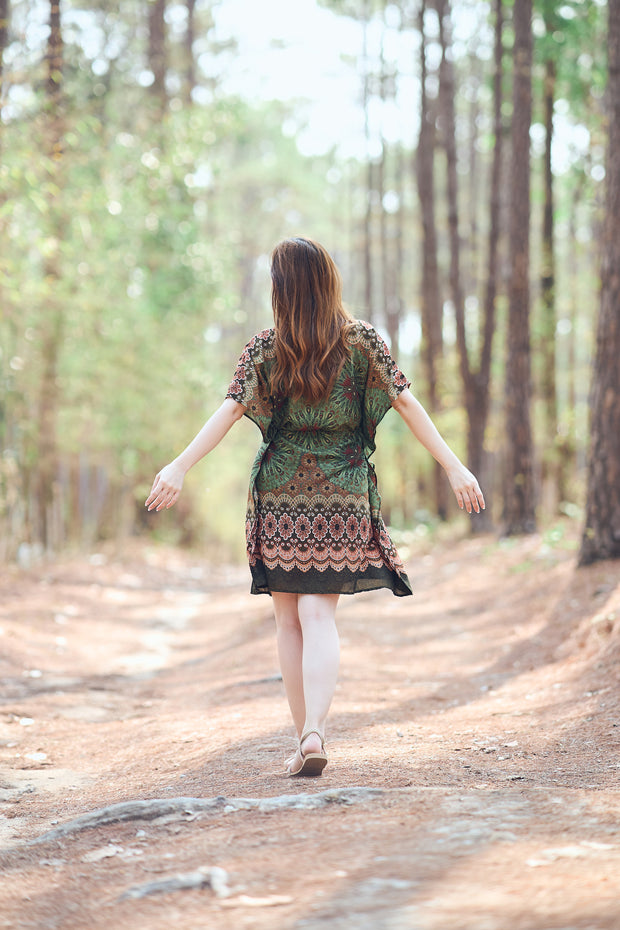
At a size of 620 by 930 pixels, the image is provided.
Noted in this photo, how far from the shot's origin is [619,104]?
30.1 ft

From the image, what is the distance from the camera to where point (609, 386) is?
9.09 m

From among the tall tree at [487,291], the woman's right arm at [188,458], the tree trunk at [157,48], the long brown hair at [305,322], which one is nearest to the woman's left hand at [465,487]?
the long brown hair at [305,322]

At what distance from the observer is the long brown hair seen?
4004 millimetres

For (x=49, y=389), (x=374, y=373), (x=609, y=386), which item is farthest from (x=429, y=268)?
(x=374, y=373)

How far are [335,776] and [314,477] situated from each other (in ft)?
3.93

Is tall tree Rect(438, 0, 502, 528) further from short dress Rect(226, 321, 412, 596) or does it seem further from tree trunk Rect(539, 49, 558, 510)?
short dress Rect(226, 321, 412, 596)

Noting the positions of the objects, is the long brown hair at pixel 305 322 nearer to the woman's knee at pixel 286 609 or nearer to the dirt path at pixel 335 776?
the woman's knee at pixel 286 609

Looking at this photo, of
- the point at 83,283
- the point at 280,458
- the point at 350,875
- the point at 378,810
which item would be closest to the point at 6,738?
the point at 280,458

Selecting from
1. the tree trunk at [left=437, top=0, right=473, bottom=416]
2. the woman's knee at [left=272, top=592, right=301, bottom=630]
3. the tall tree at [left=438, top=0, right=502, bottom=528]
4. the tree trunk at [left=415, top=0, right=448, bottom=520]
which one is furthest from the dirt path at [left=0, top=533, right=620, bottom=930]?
the tree trunk at [left=415, top=0, right=448, bottom=520]

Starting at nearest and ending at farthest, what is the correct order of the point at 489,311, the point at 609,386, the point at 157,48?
the point at 609,386 < the point at 489,311 < the point at 157,48

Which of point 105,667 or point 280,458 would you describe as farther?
point 105,667

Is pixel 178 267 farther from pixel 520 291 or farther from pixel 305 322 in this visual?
pixel 305 322

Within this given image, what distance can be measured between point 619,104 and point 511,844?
8.05m

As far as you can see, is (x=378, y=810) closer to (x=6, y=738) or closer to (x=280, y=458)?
(x=280, y=458)
